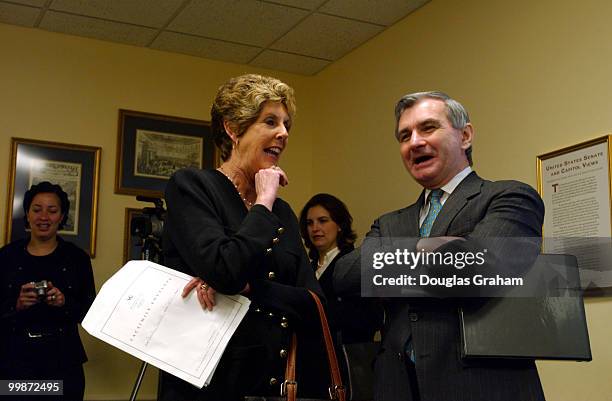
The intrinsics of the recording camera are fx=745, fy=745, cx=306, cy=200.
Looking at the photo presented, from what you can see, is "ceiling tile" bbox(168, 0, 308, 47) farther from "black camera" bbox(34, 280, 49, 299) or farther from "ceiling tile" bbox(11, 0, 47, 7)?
"black camera" bbox(34, 280, 49, 299)

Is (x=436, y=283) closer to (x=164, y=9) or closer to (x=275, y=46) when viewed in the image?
(x=164, y=9)

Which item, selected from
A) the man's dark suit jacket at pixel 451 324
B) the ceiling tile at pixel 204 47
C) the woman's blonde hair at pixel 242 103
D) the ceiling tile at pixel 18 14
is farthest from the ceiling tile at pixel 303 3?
the man's dark suit jacket at pixel 451 324

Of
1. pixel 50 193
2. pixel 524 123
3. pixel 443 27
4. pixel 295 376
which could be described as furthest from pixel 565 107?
pixel 50 193

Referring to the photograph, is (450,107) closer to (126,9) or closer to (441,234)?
(441,234)

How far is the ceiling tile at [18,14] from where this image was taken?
4.25 metres

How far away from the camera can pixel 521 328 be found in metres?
1.13

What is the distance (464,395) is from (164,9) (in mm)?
3454

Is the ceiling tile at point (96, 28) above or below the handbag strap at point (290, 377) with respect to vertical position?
above

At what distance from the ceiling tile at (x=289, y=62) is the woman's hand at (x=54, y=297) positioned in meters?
2.11

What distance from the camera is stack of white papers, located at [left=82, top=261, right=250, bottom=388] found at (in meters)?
1.46

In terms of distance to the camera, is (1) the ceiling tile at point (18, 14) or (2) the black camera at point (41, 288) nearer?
(2) the black camera at point (41, 288)

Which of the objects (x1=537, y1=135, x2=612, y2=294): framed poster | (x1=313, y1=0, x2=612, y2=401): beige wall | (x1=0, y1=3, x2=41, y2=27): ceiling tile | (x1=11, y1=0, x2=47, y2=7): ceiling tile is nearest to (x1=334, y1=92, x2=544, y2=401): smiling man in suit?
(x1=537, y1=135, x2=612, y2=294): framed poster

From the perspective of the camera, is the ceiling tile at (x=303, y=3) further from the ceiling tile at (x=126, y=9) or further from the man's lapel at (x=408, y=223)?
the man's lapel at (x=408, y=223)

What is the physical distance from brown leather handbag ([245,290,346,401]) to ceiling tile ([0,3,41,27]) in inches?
132
